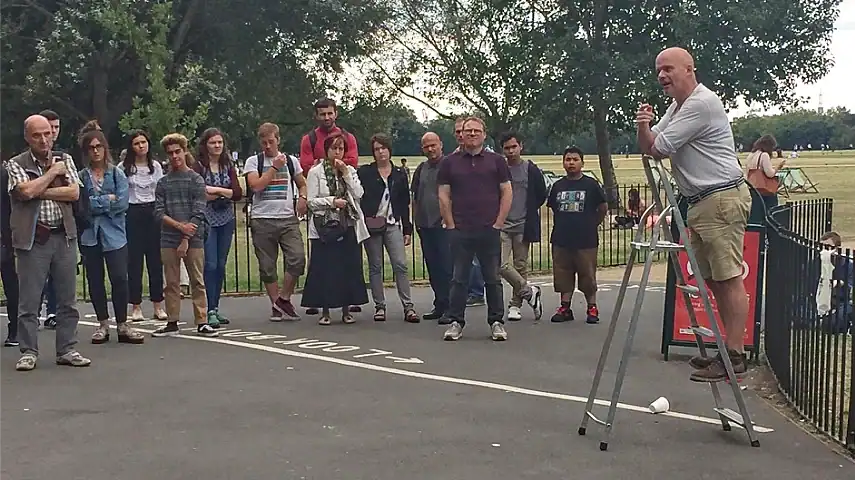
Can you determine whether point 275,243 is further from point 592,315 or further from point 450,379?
point 450,379

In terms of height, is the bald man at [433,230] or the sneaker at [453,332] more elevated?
Result: the bald man at [433,230]

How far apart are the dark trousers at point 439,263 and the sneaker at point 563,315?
46.1 inches

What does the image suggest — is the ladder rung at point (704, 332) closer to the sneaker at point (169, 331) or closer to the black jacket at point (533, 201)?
the black jacket at point (533, 201)

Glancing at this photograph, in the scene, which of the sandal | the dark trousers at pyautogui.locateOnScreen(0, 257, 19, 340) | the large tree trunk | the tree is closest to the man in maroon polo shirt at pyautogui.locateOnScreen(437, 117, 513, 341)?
the sandal

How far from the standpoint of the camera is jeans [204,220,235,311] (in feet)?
34.2

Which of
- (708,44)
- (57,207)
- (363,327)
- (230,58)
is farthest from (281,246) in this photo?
(230,58)

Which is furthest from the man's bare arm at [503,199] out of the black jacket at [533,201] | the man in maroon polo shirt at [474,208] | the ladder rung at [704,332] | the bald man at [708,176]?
the ladder rung at [704,332]

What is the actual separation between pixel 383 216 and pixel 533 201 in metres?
1.59

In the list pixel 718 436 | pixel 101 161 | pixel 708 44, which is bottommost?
pixel 718 436

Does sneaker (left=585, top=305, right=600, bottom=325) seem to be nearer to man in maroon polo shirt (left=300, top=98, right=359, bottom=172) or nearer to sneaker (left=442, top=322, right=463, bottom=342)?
sneaker (left=442, top=322, right=463, bottom=342)

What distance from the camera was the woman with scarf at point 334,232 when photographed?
10.6 metres

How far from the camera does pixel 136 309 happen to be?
443 inches

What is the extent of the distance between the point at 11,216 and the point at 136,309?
3.14 m

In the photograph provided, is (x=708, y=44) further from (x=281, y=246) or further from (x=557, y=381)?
(x=557, y=381)
